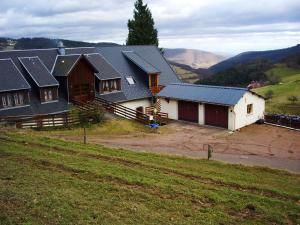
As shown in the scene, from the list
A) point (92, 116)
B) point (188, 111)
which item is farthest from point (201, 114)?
point (92, 116)

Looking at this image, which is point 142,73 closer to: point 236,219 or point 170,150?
point 170,150

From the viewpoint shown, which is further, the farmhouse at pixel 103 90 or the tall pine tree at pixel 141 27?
the tall pine tree at pixel 141 27

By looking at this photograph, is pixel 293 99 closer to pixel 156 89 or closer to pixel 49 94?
pixel 156 89

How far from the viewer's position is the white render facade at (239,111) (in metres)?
34.2

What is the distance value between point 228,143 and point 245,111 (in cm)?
729

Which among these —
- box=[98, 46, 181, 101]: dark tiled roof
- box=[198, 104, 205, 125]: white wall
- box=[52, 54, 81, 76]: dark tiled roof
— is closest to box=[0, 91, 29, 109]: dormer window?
box=[52, 54, 81, 76]: dark tiled roof

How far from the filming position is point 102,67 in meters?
40.2

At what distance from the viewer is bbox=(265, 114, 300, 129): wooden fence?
36.2 meters

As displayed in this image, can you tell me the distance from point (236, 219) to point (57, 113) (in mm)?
25189

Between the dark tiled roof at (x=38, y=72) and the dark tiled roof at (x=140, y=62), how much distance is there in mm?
12521

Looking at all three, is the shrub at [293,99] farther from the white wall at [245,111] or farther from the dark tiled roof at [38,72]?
the dark tiled roof at [38,72]

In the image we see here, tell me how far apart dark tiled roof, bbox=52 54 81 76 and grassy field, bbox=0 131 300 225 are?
691 inches

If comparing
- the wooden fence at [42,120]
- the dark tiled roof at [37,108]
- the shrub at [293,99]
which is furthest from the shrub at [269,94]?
the wooden fence at [42,120]

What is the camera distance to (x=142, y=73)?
146 feet
